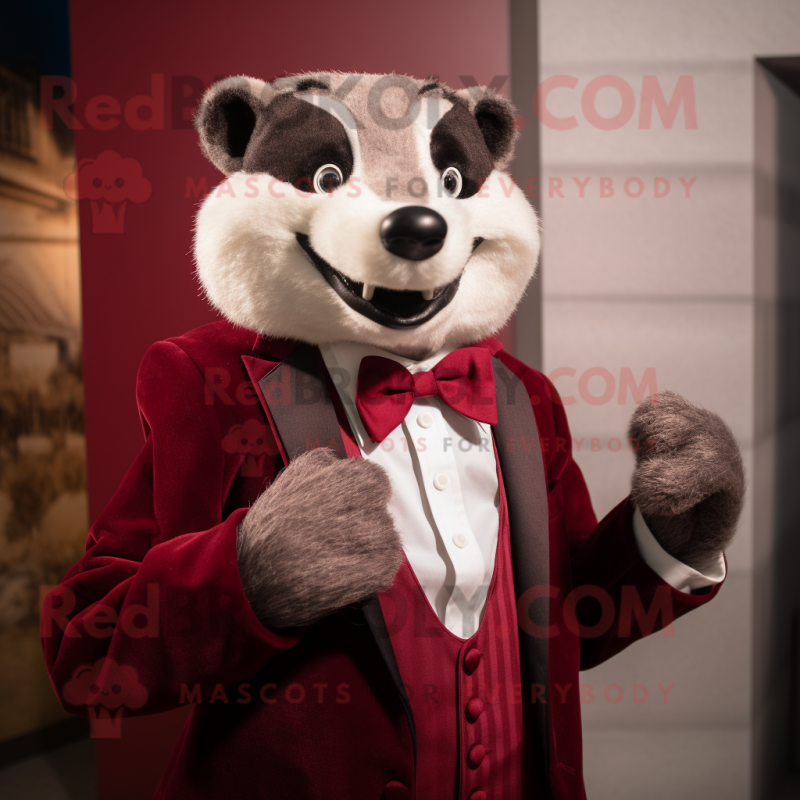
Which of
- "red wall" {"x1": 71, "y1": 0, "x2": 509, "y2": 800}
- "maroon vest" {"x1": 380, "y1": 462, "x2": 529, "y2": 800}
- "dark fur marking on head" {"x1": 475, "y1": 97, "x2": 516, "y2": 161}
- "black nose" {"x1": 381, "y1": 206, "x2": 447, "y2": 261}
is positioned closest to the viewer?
"black nose" {"x1": 381, "y1": 206, "x2": 447, "y2": 261}

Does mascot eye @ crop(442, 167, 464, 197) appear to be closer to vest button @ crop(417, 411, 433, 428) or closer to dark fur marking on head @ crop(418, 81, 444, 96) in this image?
dark fur marking on head @ crop(418, 81, 444, 96)

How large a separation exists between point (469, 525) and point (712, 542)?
34 centimetres

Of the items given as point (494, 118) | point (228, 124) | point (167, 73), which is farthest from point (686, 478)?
point (167, 73)

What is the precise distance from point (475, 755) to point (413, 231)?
0.61m

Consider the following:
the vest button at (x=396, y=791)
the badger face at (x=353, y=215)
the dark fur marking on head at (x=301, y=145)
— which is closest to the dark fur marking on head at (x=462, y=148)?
the badger face at (x=353, y=215)

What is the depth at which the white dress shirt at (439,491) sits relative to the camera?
830mm

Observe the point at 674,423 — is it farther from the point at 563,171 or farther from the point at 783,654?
the point at 783,654

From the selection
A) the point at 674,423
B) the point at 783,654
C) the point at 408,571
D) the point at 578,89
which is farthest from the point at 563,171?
the point at 783,654

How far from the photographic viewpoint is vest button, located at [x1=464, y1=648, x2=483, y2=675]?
2.67 ft

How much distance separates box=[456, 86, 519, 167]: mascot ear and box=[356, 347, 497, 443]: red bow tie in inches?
10.7

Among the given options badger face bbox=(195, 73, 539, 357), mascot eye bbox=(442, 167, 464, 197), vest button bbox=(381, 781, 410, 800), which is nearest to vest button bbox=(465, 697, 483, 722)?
vest button bbox=(381, 781, 410, 800)

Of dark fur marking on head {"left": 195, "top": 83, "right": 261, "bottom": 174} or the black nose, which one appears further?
dark fur marking on head {"left": 195, "top": 83, "right": 261, "bottom": 174}

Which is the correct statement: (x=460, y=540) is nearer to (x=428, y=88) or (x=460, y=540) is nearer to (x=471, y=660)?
(x=471, y=660)

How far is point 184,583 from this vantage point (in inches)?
28.2
